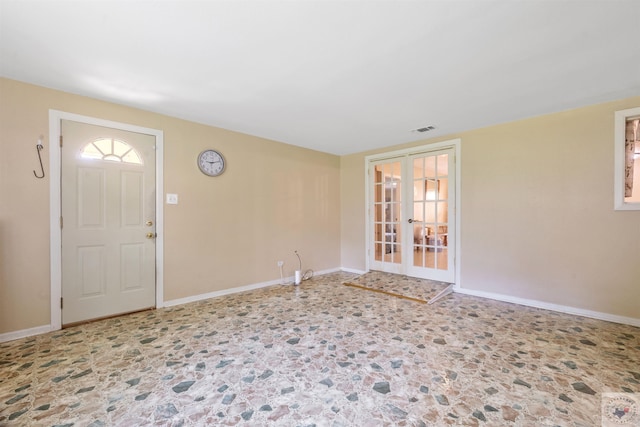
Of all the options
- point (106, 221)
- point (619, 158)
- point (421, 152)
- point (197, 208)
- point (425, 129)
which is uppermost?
point (425, 129)

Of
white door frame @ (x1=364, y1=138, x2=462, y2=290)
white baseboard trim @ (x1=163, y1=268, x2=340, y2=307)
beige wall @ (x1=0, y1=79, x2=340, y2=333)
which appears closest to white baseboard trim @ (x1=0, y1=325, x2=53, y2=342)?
beige wall @ (x1=0, y1=79, x2=340, y2=333)

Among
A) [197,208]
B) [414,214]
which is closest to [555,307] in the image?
[414,214]

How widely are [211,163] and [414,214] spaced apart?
3331 millimetres

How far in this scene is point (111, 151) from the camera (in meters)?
2.92

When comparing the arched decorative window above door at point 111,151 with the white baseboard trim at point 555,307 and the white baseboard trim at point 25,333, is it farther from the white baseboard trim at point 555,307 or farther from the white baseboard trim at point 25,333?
the white baseboard trim at point 555,307

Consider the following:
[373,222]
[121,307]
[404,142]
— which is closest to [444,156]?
[404,142]

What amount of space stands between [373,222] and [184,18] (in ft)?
13.6

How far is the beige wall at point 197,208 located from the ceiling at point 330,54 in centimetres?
35

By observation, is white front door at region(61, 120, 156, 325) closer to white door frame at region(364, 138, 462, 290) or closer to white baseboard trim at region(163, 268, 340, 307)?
white baseboard trim at region(163, 268, 340, 307)

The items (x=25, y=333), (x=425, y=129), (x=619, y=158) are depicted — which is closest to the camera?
(x=25, y=333)

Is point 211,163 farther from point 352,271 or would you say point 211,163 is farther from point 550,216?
point 550,216

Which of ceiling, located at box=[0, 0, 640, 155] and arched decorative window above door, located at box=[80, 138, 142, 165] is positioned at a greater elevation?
ceiling, located at box=[0, 0, 640, 155]

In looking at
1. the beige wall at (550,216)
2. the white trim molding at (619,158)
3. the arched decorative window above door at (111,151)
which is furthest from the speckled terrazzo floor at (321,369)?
the arched decorative window above door at (111,151)

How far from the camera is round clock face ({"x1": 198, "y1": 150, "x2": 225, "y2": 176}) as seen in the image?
3.57m
